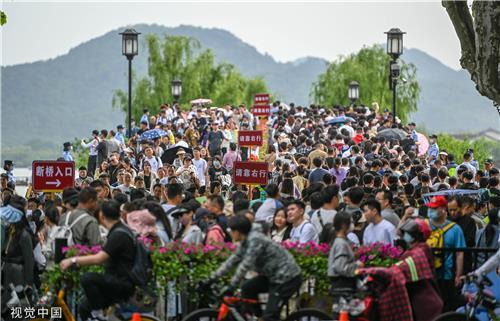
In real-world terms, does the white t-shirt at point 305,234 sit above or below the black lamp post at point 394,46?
below

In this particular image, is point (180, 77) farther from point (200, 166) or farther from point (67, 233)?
point (67, 233)

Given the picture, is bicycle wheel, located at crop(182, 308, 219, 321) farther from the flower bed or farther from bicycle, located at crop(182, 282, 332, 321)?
the flower bed

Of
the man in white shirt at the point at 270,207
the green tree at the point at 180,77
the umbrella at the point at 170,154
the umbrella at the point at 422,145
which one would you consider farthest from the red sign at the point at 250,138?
the green tree at the point at 180,77

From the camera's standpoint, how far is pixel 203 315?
14719mm

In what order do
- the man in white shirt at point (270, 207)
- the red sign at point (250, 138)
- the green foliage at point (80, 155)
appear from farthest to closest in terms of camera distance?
the green foliage at point (80, 155)
the red sign at point (250, 138)
the man in white shirt at point (270, 207)

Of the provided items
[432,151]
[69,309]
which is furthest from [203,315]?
[432,151]

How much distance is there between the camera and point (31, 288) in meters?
16.4

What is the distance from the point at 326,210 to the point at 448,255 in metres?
1.79

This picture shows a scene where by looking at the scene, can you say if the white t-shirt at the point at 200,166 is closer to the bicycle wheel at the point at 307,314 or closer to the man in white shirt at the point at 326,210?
the man in white shirt at the point at 326,210

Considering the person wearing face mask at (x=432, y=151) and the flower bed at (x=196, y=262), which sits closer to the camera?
the flower bed at (x=196, y=262)

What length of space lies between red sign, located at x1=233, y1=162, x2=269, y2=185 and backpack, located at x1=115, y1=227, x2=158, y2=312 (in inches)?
362

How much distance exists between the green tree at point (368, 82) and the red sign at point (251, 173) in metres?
57.4

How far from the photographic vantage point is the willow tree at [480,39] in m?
19.7

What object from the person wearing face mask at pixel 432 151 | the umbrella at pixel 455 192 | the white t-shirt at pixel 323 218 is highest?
the person wearing face mask at pixel 432 151
